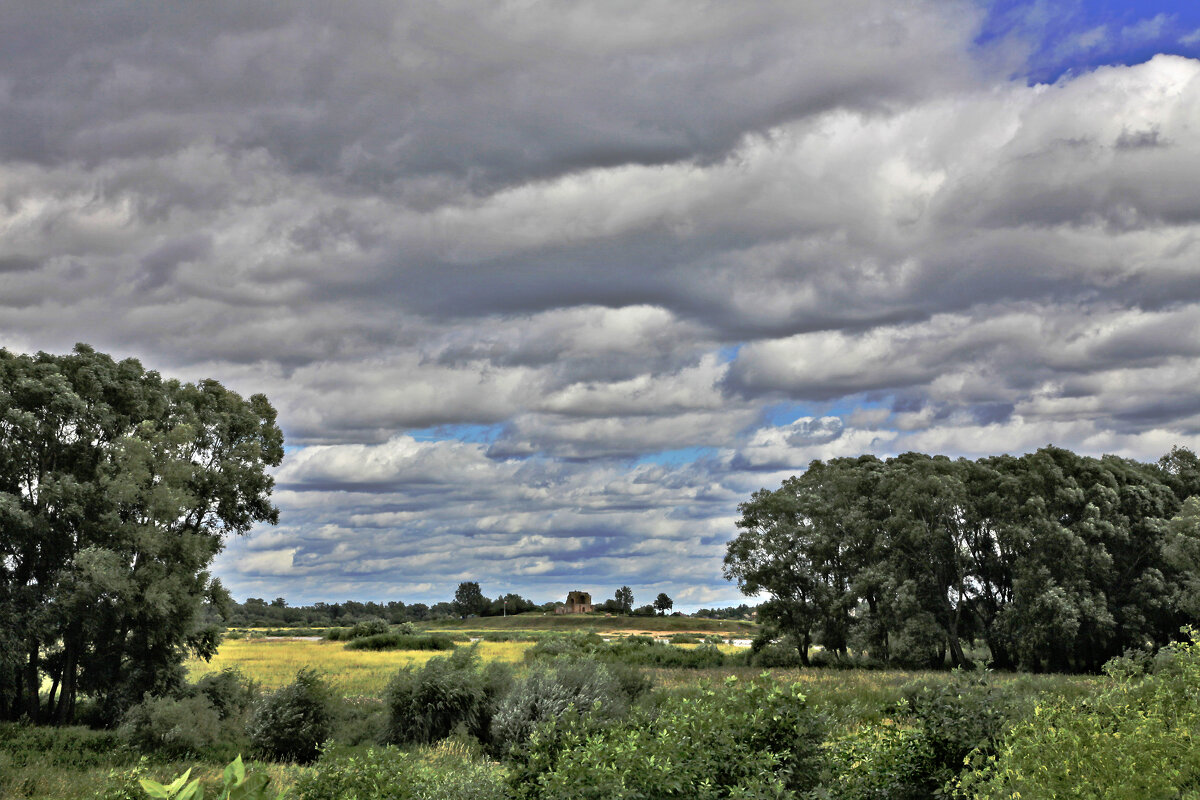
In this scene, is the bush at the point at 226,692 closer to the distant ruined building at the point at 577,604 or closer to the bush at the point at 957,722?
the bush at the point at 957,722

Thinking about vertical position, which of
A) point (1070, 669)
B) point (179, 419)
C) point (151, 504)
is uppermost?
point (179, 419)

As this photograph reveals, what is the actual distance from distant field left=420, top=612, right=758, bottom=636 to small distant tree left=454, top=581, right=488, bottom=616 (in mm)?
24987

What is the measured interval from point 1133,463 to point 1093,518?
12.0 meters

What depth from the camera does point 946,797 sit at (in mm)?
9547

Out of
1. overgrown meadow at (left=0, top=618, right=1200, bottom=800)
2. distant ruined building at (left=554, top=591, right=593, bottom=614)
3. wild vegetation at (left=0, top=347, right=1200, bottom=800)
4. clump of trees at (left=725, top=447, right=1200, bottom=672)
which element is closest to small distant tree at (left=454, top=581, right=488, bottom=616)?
distant ruined building at (left=554, top=591, right=593, bottom=614)

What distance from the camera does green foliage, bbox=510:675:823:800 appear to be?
26.1 ft

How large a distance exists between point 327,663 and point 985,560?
132 ft

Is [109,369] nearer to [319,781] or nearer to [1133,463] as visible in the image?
[319,781]

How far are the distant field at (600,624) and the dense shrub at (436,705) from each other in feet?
256

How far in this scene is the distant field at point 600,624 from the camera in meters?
108

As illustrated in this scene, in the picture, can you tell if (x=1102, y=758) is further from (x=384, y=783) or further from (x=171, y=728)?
(x=171, y=728)

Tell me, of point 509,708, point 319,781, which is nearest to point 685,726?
point 319,781

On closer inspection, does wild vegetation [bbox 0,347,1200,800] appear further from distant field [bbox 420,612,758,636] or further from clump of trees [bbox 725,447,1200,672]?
distant field [bbox 420,612,758,636]

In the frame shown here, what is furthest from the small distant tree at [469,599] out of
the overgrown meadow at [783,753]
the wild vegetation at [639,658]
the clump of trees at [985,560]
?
the overgrown meadow at [783,753]
